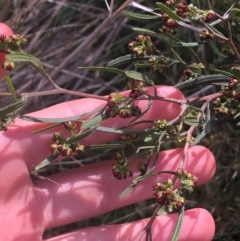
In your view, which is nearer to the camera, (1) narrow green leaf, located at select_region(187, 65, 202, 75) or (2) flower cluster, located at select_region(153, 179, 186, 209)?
(2) flower cluster, located at select_region(153, 179, 186, 209)

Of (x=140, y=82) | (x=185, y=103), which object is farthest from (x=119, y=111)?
(x=185, y=103)

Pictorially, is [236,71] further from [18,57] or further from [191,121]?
[18,57]

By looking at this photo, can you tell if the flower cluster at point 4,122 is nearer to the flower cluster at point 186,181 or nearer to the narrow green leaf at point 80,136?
the narrow green leaf at point 80,136

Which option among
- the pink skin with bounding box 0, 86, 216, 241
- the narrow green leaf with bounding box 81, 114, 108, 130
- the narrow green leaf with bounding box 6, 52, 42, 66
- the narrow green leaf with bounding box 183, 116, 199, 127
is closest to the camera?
the narrow green leaf with bounding box 6, 52, 42, 66

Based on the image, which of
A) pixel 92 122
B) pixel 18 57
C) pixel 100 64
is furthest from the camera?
pixel 100 64

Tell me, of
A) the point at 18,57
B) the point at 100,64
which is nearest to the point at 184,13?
the point at 18,57

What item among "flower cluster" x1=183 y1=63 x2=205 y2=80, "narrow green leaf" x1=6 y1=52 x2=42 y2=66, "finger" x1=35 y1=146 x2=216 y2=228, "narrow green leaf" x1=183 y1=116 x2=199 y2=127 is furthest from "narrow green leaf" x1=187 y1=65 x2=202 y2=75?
"narrow green leaf" x1=6 y1=52 x2=42 y2=66

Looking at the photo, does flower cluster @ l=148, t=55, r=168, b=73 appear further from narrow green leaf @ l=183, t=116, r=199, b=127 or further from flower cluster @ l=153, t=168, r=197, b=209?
flower cluster @ l=153, t=168, r=197, b=209

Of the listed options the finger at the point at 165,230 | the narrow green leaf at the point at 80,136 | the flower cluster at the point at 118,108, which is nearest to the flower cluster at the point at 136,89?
the flower cluster at the point at 118,108
